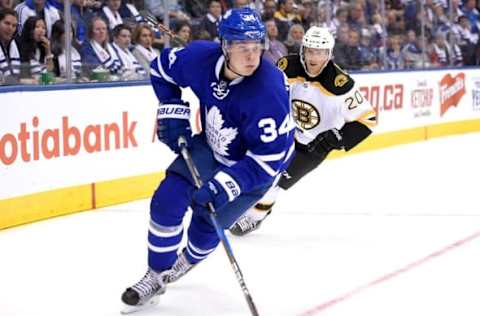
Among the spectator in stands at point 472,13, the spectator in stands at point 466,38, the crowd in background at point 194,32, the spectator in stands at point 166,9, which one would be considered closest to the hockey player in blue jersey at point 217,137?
the crowd in background at point 194,32

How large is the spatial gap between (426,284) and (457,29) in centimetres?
796

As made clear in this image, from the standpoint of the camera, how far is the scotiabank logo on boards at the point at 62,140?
4984 millimetres

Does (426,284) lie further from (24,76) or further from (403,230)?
(24,76)

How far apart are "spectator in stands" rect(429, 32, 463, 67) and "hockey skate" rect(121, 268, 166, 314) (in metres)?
7.59

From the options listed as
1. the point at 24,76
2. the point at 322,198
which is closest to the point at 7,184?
the point at 24,76

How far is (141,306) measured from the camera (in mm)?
3334

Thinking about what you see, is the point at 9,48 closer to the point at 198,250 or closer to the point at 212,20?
the point at 212,20

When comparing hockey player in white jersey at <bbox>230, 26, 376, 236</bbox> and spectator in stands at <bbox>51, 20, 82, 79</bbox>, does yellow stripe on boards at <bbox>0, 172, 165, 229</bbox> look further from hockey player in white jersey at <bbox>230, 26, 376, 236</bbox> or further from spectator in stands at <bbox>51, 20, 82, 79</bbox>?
hockey player in white jersey at <bbox>230, 26, 376, 236</bbox>

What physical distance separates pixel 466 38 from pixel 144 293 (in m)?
8.74

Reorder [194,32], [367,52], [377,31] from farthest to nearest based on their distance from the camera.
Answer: [377,31], [367,52], [194,32]

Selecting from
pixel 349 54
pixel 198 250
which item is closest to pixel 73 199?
pixel 198 250

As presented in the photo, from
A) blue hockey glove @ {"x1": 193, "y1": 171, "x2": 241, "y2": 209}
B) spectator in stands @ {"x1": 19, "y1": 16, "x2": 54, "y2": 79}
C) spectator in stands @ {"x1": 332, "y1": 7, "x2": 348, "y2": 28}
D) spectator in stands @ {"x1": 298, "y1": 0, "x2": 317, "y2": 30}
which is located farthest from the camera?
spectator in stands @ {"x1": 332, "y1": 7, "x2": 348, "y2": 28}

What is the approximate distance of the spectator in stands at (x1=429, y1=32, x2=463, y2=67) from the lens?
1044 cm

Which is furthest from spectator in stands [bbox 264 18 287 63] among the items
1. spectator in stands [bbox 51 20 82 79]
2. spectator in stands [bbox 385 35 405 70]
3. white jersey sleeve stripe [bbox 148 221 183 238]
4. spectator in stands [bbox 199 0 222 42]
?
white jersey sleeve stripe [bbox 148 221 183 238]
